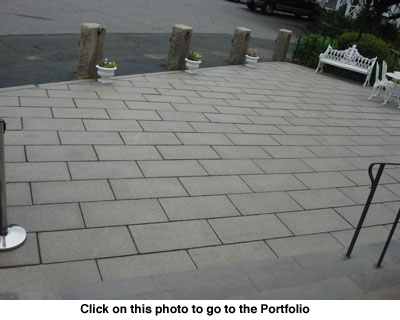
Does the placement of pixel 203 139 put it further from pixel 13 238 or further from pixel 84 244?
pixel 13 238

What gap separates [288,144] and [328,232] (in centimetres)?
268

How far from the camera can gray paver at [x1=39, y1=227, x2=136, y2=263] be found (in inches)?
150

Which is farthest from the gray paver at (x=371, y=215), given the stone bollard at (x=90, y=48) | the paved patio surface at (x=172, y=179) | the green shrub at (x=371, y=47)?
the green shrub at (x=371, y=47)

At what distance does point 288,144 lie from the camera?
736 centimetres

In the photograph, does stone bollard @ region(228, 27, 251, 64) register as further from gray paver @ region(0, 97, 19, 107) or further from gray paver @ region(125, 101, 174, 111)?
gray paver @ region(0, 97, 19, 107)

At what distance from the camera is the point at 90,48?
8.56 m

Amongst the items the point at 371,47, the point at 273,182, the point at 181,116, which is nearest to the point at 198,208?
the point at 273,182

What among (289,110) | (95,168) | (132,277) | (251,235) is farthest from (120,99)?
(132,277)

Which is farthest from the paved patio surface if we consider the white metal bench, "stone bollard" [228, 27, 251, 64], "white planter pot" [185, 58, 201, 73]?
the white metal bench

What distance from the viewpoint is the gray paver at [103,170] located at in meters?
5.18

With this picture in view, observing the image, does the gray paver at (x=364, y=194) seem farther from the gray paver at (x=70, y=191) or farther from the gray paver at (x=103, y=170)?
the gray paver at (x=70, y=191)

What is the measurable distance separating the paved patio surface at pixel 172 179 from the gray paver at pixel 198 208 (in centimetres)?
2

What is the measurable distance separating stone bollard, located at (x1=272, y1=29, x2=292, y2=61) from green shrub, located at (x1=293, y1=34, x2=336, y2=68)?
29.2 inches

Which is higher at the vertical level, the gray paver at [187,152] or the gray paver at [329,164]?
the gray paver at [329,164]
